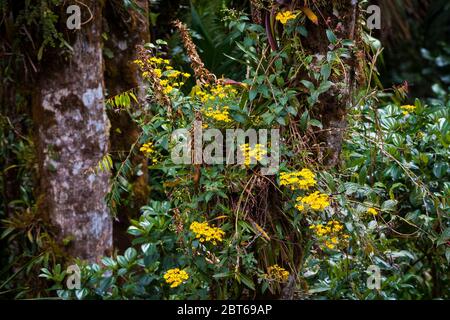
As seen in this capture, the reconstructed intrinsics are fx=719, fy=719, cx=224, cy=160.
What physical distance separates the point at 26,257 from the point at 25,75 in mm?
1053

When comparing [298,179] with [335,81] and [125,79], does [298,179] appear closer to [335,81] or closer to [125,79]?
[335,81]

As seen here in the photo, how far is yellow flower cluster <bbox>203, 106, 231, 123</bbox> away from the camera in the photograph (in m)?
2.29

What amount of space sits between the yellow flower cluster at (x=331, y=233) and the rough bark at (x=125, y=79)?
173 centimetres

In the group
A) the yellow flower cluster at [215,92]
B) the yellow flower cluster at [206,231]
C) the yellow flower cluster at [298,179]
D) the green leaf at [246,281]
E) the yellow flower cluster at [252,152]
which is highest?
the yellow flower cluster at [215,92]

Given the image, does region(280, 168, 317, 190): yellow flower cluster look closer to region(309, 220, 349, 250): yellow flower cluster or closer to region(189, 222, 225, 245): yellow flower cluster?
region(309, 220, 349, 250): yellow flower cluster

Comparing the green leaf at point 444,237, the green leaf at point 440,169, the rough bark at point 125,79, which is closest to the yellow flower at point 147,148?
the green leaf at point 444,237

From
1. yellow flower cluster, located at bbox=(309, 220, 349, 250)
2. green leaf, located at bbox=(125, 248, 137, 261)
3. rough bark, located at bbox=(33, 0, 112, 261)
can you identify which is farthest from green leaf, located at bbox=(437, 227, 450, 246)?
rough bark, located at bbox=(33, 0, 112, 261)

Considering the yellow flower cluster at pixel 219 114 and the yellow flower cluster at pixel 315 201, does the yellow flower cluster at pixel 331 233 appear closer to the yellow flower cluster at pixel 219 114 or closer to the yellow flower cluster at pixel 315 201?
the yellow flower cluster at pixel 315 201

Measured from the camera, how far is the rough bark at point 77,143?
138 inches

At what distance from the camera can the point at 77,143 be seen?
11.5 ft

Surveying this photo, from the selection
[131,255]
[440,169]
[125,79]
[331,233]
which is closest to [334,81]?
[331,233]

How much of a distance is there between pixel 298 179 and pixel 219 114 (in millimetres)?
330
